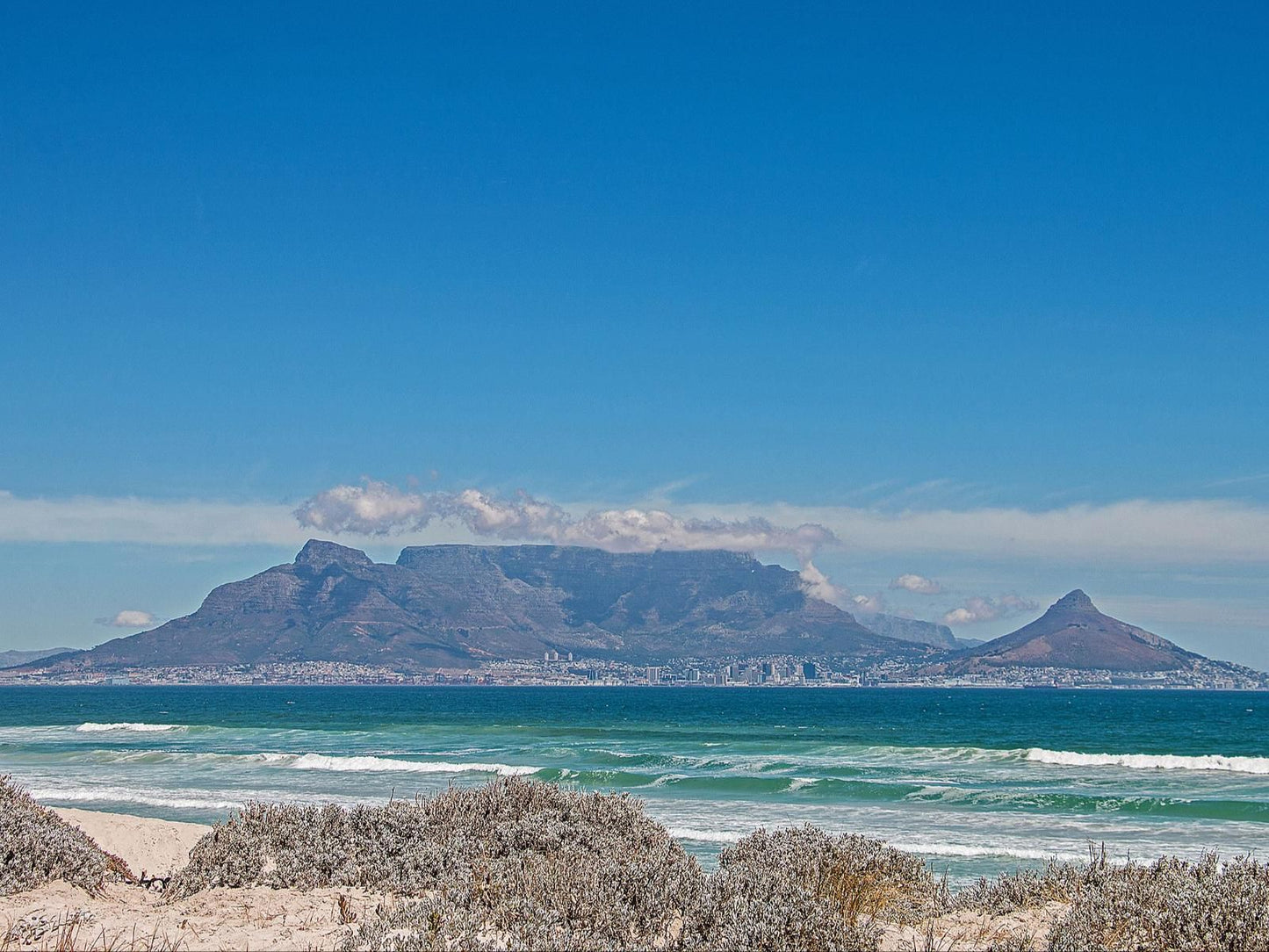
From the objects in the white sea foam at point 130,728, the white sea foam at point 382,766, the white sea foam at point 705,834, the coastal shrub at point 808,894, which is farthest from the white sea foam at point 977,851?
the white sea foam at point 130,728

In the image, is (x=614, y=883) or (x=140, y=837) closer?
(x=614, y=883)

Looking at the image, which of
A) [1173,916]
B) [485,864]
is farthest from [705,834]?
[1173,916]

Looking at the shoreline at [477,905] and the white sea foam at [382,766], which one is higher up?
the shoreline at [477,905]

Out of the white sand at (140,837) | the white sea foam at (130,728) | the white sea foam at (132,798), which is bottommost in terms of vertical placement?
the white sea foam at (130,728)

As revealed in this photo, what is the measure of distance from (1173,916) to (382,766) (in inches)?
1242

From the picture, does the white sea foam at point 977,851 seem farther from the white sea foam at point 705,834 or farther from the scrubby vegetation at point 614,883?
the scrubby vegetation at point 614,883

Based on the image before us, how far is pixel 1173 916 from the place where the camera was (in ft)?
24.2

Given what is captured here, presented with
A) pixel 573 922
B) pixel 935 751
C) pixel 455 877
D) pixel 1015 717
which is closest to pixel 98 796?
pixel 455 877

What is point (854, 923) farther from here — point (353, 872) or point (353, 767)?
point (353, 767)

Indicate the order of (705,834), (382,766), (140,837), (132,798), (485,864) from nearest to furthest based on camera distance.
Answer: (485,864), (140,837), (705,834), (132,798), (382,766)

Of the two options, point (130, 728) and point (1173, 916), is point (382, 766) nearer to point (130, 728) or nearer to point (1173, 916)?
point (130, 728)

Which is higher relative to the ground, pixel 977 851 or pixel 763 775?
pixel 977 851

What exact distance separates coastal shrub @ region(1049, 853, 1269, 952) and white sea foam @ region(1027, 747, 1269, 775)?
107 feet

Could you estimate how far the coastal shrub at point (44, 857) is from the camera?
909 centimetres
